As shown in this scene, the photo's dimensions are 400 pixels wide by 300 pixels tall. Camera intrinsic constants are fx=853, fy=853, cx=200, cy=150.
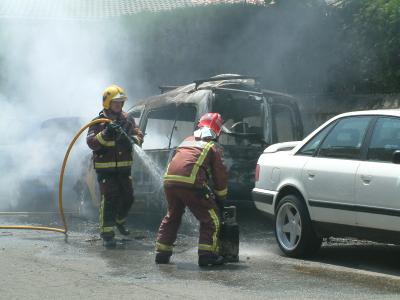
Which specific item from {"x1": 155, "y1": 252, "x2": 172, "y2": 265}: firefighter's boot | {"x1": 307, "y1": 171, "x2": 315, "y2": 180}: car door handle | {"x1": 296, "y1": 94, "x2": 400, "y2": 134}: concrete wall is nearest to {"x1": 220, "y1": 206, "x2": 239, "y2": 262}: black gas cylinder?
{"x1": 155, "y1": 252, "x2": 172, "y2": 265}: firefighter's boot

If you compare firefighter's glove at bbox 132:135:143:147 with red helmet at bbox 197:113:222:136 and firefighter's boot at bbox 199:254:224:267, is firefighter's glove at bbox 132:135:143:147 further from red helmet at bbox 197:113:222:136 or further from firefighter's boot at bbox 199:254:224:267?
firefighter's boot at bbox 199:254:224:267

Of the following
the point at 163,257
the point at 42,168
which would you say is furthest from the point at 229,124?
the point at 42,168

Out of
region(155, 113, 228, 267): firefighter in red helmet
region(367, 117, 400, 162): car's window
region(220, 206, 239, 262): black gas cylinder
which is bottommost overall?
region(220, 206, 239, 262): black gas cylinder

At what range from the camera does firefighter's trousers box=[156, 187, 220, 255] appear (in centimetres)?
827

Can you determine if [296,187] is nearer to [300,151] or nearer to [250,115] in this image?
[300,151]

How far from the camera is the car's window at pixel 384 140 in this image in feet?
26.0

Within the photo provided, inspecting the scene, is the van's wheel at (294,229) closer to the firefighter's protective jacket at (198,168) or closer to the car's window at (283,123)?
the firefighter's protective jacket at (198,168)

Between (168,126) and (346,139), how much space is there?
11.5ft

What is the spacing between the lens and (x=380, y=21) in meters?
13.0

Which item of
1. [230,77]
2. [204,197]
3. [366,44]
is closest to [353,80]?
[366,44]

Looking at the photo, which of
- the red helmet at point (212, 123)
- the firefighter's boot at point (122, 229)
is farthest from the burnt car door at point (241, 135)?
the red helmet at point (212, 123)

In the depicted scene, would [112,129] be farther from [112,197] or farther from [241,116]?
[241,116]

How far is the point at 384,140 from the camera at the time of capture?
8.06 meters

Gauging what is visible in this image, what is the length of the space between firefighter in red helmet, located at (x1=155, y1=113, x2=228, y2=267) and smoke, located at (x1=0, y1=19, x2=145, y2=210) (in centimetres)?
538
